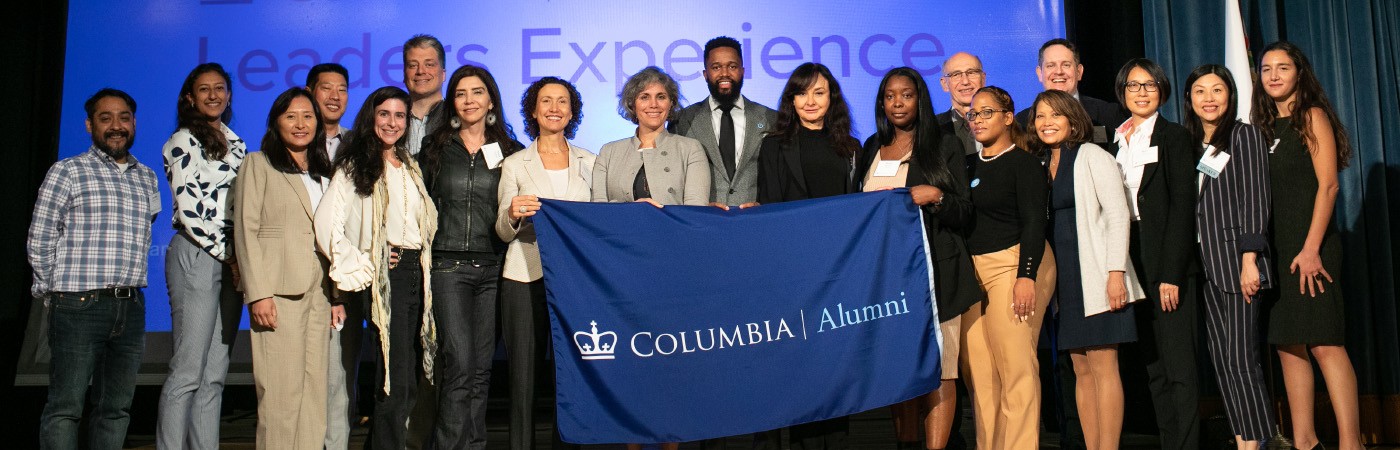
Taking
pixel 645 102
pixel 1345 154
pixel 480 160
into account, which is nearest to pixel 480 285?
pixel 480 160

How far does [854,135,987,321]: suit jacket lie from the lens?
3518mm

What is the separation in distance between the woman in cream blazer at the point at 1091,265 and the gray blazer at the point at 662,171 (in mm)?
1277

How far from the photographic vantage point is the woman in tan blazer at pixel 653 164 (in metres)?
3.71

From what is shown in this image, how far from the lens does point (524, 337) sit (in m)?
3.62

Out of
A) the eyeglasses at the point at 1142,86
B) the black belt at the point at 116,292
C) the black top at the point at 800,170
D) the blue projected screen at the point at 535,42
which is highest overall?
the blue projected screen at the point at 535,42

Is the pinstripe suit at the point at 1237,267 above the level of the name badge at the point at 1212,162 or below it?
below

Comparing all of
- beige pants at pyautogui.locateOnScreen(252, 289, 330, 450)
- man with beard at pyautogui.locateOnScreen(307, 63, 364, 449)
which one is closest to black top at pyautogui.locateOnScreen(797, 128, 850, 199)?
man with beard at pyautogui.locateOnScreen(307, 63, 364, 449)

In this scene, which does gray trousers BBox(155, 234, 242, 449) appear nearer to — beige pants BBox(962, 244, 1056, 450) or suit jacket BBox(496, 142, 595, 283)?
suit jacket BBox(496, 142, 595, 283)

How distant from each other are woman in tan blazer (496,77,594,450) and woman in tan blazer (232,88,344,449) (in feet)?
2.20

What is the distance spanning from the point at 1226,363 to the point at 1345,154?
37.8 inches

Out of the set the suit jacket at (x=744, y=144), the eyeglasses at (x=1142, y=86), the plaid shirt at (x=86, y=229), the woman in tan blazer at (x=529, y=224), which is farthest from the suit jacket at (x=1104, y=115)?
the plaid shirt at (x=86, y=229)

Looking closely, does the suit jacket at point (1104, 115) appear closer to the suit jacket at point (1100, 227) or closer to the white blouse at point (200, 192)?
the suit jacket at point (1100, 227)

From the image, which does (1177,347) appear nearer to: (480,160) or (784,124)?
(784,124)

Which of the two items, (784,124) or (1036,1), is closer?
(784,124)
